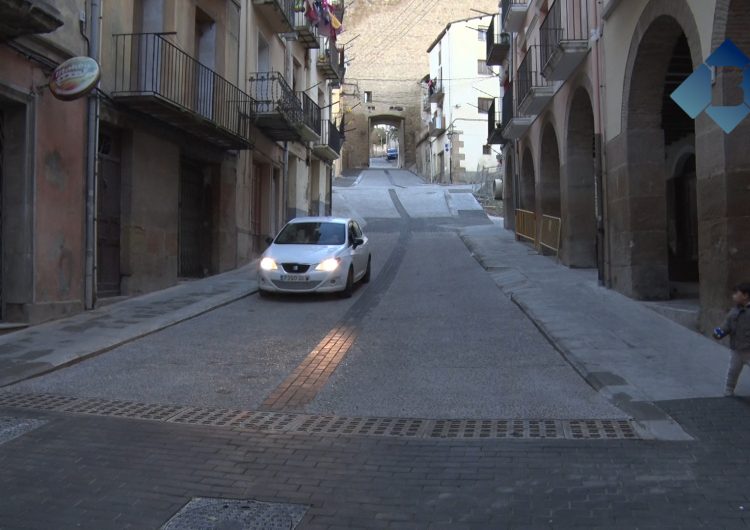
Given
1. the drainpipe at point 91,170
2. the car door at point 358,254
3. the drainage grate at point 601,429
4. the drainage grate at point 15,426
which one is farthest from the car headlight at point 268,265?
the drainage grate at point 601,429

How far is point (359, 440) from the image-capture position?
4.79 meters

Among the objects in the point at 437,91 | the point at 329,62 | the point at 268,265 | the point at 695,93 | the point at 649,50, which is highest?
the point at 437,91

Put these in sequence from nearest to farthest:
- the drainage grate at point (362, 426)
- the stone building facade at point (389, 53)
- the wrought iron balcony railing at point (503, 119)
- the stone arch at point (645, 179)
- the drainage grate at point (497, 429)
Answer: the drainage grate at point (497, 429) < the drainage grate at point (362, 426) < the stone arch at point (645, 179) < the wrought iron balcony railing at point (503, 119) < the stone building facade at point (389, 53)

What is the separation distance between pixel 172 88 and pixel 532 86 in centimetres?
945

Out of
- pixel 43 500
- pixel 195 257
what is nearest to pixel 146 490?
pixel 43 500

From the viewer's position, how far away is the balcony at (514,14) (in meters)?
19.5

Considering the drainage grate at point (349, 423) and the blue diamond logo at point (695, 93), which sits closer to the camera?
the drainage grate at point (349, 423)

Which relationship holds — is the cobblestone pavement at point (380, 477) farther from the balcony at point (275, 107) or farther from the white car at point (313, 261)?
the balcony at point (275, 107)

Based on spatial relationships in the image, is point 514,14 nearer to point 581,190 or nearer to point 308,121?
point 308,121

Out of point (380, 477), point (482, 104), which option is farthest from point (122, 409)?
point (482, 104)

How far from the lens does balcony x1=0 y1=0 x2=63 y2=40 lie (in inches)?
298

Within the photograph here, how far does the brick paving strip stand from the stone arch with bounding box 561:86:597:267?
752 cm

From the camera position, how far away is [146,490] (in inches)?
151

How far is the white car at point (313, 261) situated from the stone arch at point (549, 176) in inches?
266
